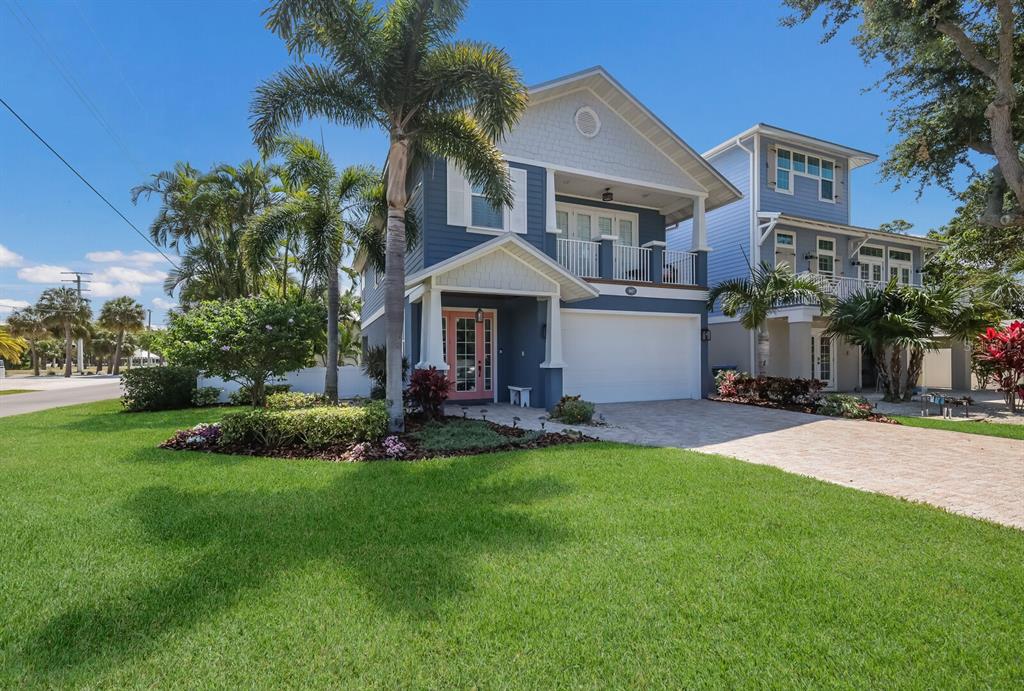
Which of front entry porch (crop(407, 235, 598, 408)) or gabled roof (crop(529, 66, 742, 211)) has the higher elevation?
gabled roof (crop(529, 66, 742, 211))

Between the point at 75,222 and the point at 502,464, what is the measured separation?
21.9 meters

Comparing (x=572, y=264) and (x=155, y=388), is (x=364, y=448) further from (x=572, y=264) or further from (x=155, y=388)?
(x=155, y=388)

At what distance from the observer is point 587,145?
1355 centimetres

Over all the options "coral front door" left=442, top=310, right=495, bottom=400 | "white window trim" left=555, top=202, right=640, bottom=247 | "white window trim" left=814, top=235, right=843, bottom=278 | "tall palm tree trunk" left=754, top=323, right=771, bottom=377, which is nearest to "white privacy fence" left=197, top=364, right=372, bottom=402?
"coral front door" left=442, top=310, right=495, bottom=400

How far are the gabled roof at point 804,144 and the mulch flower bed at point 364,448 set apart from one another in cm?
1470

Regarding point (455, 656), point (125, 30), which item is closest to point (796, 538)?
point (455, 656)

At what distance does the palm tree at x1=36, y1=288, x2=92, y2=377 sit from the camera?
43.9 meters

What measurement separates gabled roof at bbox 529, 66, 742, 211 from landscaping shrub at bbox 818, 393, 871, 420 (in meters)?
7.06

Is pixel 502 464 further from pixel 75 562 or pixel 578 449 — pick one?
pixel 75 562

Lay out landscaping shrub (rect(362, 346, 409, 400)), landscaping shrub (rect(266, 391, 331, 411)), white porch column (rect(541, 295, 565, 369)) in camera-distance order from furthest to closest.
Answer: landscaping shrub (rect(362, 346, 409, 400)) → landscaping shrub (rect(266, 391, 331, 411)) → white porch column (rect(541, 295, 565, 369))

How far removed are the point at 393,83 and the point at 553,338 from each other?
6274 millimetres

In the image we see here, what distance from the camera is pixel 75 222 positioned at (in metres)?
18.9

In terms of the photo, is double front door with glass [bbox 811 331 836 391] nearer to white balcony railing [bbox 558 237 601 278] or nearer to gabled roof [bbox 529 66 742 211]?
gabled roof [bbox 529 66 742 211]

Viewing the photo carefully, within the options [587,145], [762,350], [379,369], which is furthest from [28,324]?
[762,350]
